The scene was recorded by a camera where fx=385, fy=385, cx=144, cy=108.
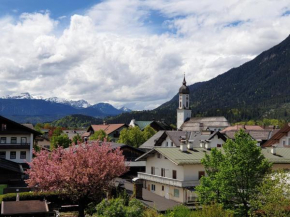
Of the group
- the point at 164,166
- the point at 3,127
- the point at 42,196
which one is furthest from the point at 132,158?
the point at 42,196

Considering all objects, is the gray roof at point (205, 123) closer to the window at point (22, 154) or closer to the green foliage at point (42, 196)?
the window at point (22, 154)

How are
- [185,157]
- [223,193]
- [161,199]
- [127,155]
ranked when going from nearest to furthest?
[223,193] → [161,199] → [185,157] → [127,155]

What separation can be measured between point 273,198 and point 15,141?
43277mm

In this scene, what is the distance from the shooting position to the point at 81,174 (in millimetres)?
33531

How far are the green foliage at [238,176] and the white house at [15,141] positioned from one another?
1375 inches

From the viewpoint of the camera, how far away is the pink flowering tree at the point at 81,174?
33.6 metres

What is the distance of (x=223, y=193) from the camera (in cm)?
3241

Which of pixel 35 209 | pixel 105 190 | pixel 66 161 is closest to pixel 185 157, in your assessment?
pixel 105 190

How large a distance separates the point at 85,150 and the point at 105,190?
4171 mm

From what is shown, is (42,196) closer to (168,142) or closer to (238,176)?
(238,176)

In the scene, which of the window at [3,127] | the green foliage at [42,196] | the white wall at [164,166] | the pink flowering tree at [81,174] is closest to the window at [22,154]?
the window at [3,127]

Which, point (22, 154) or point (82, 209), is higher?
point (22, 154)

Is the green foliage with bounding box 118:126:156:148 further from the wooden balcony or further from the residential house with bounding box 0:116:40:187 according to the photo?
the wooden balcony

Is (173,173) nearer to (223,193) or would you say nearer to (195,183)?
(195,183)
